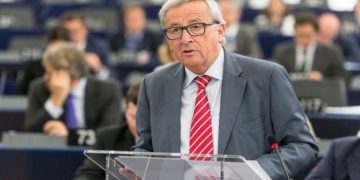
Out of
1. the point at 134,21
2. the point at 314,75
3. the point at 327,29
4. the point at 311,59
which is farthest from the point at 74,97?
the point at 327,29

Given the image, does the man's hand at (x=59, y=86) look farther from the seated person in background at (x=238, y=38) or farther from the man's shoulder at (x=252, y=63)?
the seated person in background at (x=238, y=38)

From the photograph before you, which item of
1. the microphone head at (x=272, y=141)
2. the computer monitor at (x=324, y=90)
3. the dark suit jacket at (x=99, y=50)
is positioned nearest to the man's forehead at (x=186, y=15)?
the microphone head at (x=272, y=141)

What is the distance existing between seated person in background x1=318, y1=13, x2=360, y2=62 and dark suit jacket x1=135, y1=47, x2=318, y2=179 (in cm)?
929

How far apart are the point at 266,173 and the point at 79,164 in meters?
2.51

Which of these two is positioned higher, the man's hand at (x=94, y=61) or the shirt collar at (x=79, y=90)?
the man's hand at (x=94, y=61)

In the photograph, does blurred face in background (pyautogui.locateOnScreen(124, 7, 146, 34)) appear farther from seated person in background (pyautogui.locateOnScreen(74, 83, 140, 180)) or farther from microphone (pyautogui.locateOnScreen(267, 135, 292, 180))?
microphone (pyautogui.locateOnScreen(267, 135, 292, 180))

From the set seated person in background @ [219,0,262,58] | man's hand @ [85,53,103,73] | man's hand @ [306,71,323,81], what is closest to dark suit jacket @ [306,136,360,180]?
man's hand @ [306,71,323,81]

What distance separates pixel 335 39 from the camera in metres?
13.4

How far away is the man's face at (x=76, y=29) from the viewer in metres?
11.1

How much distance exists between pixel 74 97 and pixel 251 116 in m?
3.74

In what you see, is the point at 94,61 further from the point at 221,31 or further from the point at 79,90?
the point at 221,31

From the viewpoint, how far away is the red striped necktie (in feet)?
12.3

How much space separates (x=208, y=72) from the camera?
12.6 feet

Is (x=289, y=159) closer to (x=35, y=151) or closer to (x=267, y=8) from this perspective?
(x=35, y=151)
